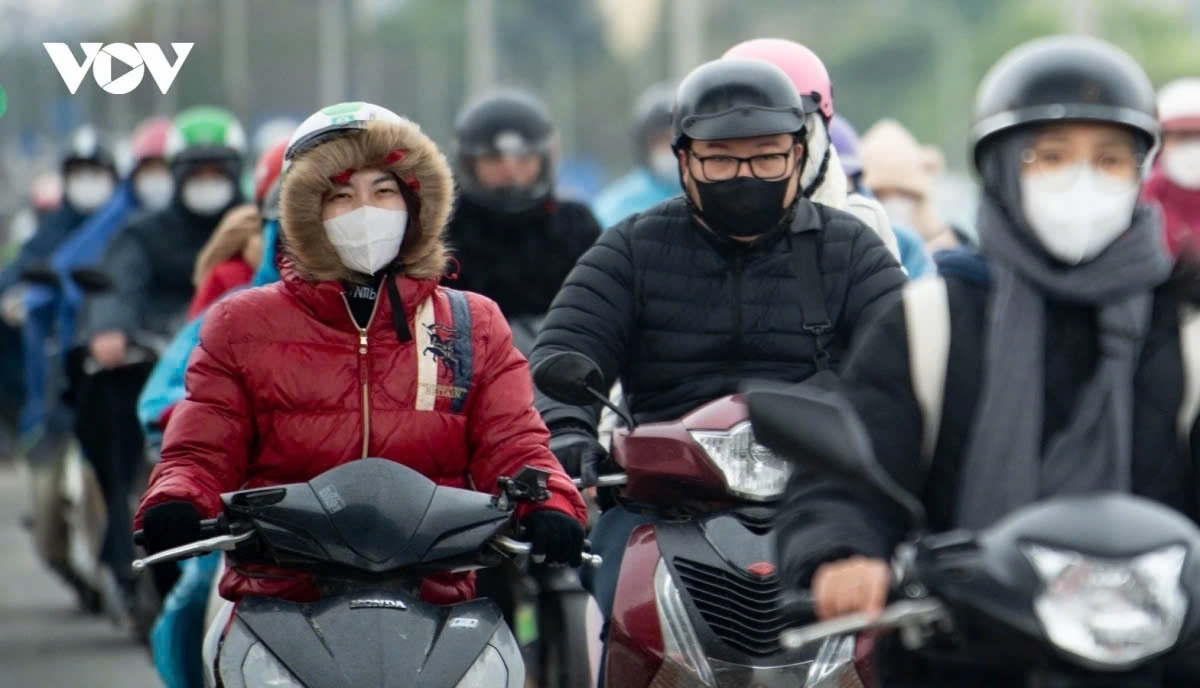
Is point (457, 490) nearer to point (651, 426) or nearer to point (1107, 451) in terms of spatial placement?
point (651, 426)

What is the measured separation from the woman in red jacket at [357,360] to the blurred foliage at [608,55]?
90.5 metres

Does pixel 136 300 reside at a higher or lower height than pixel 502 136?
lower

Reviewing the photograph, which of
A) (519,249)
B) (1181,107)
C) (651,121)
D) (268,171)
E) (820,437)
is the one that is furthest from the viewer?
(651,121)

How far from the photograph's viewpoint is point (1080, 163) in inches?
172

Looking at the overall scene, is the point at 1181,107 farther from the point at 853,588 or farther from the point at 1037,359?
the point at 853,588

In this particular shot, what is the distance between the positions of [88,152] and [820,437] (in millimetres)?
12930

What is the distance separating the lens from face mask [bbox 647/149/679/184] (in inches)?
576

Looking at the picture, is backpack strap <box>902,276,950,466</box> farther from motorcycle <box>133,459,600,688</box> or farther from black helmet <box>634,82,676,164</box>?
black helmet <box>634,82,676,164</box>

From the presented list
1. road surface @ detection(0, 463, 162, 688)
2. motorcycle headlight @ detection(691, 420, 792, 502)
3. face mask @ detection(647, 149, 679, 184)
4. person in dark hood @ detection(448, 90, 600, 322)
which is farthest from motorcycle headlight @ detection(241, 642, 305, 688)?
face mask @ detection(647, 149, 679, 184)

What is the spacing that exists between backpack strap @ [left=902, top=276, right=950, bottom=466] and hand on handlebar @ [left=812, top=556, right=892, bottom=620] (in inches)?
12.5

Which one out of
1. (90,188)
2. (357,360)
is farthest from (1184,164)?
(357,360)

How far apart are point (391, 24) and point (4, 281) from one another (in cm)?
10023

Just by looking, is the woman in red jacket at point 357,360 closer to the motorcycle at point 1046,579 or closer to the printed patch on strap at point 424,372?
the printed patch on strap at point 424,372

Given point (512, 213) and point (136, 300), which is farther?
point (136, 300)
